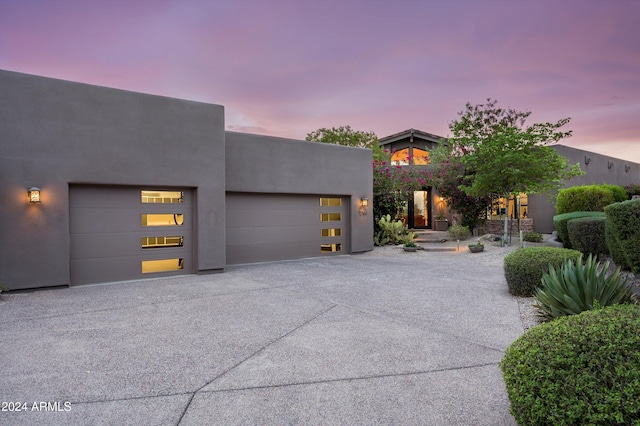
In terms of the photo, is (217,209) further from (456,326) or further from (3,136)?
(456,326)

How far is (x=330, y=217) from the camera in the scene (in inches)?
472

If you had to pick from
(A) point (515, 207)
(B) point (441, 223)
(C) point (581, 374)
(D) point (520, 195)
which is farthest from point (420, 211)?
(C) point (581, 374)

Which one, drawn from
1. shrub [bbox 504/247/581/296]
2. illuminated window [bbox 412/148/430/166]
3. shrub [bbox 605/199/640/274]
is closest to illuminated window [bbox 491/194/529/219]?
illuminated window [bbox 412/148/430/166]

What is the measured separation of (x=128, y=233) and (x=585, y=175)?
67.9ft

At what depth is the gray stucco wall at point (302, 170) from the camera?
9.79 m

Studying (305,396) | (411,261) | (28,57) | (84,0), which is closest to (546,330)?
(305,396)

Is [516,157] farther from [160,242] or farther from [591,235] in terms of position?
[160,242]

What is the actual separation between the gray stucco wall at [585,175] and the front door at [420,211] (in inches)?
Answer: 195

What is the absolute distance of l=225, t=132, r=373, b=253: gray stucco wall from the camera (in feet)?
32.1

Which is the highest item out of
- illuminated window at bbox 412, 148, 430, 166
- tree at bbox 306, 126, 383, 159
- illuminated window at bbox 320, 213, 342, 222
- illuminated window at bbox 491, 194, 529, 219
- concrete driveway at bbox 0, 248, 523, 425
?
tree at bbox 306, 126, 383, 159

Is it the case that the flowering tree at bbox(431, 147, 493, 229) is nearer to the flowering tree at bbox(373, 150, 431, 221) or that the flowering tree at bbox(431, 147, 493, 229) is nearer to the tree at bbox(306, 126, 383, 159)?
the flowering tree at bbox(373, 150, 431, 221)

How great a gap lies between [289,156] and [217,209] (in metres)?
3.03

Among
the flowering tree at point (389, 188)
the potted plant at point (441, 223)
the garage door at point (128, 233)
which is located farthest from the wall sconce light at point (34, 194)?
the potted plant at point (441, 223)

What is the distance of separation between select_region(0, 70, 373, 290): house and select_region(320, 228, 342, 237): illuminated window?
1389 mm
